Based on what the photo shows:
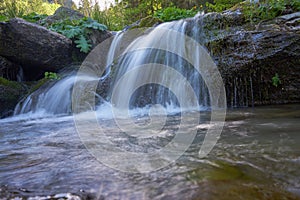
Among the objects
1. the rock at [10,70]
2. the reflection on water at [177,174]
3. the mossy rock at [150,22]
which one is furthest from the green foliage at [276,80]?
the rock at [10,70]

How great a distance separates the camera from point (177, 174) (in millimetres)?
1363

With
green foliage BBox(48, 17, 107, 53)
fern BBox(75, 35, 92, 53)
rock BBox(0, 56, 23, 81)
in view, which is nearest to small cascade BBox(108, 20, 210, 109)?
fern BBox(75, 35, 92, 53)

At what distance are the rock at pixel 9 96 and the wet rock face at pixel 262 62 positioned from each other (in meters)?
4.80

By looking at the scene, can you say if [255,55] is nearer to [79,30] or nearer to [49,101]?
[49,101]

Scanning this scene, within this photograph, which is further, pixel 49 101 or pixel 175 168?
pixel 49 101

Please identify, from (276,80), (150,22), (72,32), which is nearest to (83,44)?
(72,32)

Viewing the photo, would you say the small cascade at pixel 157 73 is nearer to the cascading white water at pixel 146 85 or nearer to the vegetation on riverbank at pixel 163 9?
the cascading white water at pixel 146 85

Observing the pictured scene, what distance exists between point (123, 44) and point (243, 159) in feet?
20.0

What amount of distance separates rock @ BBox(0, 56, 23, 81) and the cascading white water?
1.76 m

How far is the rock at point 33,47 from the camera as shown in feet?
20.3

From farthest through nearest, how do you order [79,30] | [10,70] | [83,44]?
[79,30] < [83,44] < [10,70]

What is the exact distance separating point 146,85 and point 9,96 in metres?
3.44

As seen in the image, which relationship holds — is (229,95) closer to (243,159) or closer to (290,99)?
(290,99)

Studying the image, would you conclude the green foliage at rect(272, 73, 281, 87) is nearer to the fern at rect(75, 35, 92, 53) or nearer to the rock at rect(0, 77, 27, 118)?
the fern at rect(75, 35, 92, 53)
